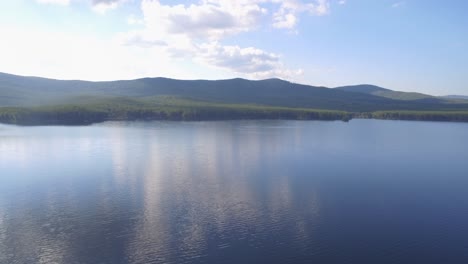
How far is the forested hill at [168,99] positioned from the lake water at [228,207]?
196 feet

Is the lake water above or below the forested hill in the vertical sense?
below

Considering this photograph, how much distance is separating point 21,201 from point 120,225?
7.87 meters

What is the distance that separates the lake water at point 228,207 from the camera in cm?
1770

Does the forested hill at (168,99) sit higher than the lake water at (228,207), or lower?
higher

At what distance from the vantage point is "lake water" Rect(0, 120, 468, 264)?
58.1 ft

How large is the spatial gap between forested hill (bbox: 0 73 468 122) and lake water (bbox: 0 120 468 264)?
59692 mm

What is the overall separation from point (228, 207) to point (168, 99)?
400 ft

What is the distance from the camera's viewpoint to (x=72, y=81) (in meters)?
170

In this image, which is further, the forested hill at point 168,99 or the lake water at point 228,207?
the forested hill at point 168,99

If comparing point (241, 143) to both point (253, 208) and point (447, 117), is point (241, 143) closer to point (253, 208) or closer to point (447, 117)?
point (253, 208)

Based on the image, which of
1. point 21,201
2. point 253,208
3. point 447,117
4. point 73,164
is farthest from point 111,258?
point 447,117

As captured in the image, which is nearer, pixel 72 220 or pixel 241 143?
pixel 72 220

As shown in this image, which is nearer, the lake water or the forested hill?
the lake water

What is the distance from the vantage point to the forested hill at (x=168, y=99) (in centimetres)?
10800
